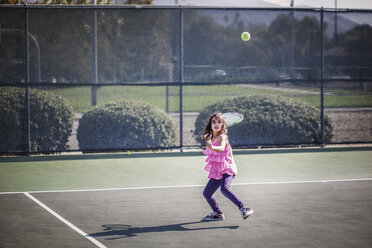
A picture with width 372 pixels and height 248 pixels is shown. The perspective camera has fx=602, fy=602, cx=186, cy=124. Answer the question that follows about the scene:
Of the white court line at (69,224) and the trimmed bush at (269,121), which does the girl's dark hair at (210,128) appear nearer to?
the white court line at (69,224)

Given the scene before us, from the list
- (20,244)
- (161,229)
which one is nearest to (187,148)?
(161,229)

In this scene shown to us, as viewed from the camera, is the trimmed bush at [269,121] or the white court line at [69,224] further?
the trimmed bush at [269,121]

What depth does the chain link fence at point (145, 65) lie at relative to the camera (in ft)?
42.9

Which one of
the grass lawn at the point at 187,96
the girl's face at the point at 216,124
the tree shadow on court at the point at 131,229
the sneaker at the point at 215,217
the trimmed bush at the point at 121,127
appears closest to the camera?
the tree shadow on court at the point at 131,229

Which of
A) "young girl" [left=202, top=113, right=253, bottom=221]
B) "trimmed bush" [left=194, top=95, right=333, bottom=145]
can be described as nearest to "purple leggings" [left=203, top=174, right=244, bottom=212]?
"young girl" [left=202, top=113, right=253, bottom=221]

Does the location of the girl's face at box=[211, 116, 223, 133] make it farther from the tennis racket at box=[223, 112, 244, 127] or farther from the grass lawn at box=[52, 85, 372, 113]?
the grass lawn at box=[52, 85, 372, 113]

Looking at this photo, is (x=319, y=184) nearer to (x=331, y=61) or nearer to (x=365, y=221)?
(x=365, y=221)

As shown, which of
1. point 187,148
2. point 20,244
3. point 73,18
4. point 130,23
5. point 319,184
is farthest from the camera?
point 130,23

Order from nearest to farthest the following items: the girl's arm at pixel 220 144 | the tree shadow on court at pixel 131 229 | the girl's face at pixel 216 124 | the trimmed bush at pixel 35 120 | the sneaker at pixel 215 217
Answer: the tree shadow on court at pixel 131 229
the girl's arm at pixel 220 144
the girl's face at pixel 216 124
the sneaker at pixel 215 217
the trimmed bush at pixel 35 120

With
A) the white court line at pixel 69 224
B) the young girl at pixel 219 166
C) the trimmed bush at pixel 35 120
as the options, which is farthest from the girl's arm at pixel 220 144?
the trimmed bush at pixel 35 120

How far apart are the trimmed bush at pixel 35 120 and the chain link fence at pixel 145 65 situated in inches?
0.8

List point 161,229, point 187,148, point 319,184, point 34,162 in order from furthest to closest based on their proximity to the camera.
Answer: point 187,148, point 34,162, point 319,184, point 161,229

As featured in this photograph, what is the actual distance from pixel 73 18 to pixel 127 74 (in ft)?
19.0

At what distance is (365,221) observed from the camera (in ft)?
24.5
